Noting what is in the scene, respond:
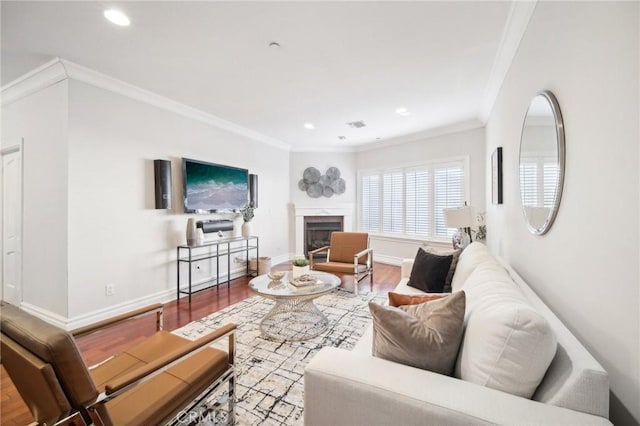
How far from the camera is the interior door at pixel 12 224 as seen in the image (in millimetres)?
3219

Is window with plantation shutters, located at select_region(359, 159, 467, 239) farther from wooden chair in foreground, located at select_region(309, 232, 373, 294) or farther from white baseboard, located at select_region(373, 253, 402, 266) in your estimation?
wooden chair in foreground, located at select_region(309, 232, 373, 294)

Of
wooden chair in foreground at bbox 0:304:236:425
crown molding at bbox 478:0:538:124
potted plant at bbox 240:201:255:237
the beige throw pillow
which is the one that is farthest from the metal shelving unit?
crown molding at bbox 478:0:538:124

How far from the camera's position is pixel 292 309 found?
9.54ft

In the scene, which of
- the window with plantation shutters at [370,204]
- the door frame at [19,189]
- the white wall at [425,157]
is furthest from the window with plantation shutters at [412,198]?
the door frame at [19,189]

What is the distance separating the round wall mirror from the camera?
1.37 m

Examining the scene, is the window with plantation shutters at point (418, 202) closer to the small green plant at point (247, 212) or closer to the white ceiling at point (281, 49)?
the white ceiling at point (281, 49)

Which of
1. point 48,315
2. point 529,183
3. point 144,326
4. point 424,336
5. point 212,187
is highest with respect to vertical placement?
point 212,187

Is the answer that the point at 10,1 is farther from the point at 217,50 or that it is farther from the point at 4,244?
the point at 4,244

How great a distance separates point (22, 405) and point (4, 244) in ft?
9.17

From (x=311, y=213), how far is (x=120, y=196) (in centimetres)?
372

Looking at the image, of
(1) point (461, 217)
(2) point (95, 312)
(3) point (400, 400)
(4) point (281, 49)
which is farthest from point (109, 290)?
(1) point (461, 217)

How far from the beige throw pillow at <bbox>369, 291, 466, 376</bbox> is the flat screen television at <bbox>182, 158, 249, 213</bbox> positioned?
3.45m

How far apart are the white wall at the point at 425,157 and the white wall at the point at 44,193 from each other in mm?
5070

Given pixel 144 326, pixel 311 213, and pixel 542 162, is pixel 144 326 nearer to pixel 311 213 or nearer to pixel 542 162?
pixel 542 162
